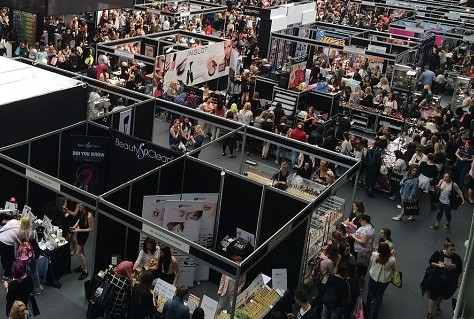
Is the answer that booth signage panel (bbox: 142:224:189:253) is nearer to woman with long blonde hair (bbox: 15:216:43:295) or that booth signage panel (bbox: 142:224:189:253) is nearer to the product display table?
woman with long blonde hair (bbox: 15:216:43:295)

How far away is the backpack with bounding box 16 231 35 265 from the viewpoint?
8.12 meters

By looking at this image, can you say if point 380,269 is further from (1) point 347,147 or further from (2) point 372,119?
(2) point 372,119

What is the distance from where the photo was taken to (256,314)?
7.73 m

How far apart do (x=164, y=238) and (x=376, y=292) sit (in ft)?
10.6

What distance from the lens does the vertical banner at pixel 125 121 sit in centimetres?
1192

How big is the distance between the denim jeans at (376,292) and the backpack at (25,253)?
14.9 feet

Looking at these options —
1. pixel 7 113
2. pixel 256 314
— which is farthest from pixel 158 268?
pixel 7 113

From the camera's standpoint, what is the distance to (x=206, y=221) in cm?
948

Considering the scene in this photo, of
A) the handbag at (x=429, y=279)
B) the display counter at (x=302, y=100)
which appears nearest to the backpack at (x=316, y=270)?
the handbag at (x=429, y=279)

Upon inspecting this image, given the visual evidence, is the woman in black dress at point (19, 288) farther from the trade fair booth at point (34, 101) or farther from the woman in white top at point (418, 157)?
the woman in white top at point (418, 157)

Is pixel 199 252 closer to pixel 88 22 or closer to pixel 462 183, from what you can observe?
pixel 462 183

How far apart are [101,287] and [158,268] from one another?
0.80 metres

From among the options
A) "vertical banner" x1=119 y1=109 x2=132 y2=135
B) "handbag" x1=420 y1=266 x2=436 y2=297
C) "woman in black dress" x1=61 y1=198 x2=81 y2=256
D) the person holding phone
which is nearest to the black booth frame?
"woman in black dress" x1=61 y1=198 x2=81 y2=256

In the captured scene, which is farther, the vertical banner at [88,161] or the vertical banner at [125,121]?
the vertical banner at [125,121]
